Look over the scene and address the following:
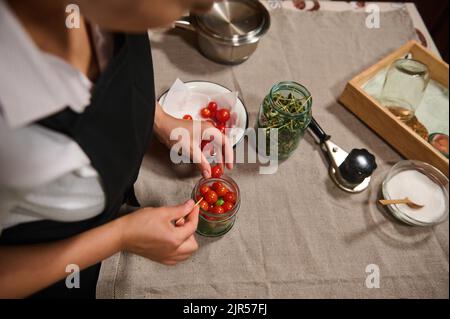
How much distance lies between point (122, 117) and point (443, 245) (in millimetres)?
747

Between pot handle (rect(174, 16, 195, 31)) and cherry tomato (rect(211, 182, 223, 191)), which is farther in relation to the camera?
pot handle (rect(174, 16, 195, 31))

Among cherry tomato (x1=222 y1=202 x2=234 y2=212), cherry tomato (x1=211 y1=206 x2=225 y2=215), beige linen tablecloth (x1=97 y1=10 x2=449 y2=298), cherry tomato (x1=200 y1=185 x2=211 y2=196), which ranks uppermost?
cherry tomato (x1=200 y1=185 x2=211 y2=196)

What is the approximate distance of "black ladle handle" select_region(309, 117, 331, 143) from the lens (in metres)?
0.89

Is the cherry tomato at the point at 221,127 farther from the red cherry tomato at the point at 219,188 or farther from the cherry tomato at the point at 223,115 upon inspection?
the red cherry tomato at the point at 219,188

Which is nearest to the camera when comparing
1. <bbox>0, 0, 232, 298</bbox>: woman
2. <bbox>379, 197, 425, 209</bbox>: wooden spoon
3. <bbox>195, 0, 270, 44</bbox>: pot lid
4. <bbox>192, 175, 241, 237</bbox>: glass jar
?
<bbox>0, 0, 232, 298</bbox>: woman

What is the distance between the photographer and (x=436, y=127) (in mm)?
996

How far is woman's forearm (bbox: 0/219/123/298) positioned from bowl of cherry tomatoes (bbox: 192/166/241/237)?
19 cm

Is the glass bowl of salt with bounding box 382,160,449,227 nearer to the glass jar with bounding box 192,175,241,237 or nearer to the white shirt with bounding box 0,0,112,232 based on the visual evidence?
the glass jar with bounding box 192,175,241,237

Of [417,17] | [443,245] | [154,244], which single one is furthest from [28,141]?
[417,17]

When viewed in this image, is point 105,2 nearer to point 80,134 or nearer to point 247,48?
point 80,134

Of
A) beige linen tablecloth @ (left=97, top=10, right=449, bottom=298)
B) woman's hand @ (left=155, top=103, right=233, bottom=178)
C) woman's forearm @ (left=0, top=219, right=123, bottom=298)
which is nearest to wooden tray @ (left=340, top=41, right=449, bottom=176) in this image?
beige linen tablecloth @ (left=97, top=10, right=449, bottom=298)

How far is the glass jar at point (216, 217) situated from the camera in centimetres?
70

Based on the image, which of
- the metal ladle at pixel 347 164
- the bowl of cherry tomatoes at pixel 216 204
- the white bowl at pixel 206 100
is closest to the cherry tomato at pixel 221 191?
the bowl of cherry tomatoes at pixel 216 204

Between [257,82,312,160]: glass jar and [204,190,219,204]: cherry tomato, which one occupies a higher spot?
[257,82,312,160]: glass jar
